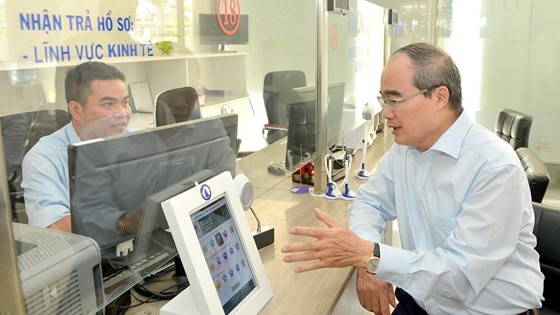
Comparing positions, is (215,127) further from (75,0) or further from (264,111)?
(264,111)

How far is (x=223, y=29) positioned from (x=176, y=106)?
569 millimetres

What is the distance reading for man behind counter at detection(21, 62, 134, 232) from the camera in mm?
1175

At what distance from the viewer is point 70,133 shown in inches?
49.9

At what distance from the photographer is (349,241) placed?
1.38 metres

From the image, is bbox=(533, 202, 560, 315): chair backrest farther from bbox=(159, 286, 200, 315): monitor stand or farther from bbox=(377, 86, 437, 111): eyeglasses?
bbox=(159, 286, 200, 315): monitor stand

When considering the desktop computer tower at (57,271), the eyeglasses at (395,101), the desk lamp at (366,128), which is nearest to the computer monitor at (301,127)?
the desk lamp at (366,128)

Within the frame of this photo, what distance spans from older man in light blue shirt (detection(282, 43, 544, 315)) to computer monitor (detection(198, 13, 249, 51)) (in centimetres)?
100

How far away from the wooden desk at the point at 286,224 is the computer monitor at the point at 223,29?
558mm

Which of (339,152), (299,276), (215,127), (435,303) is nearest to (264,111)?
(339,152)

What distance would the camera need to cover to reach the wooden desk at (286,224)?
1.37 meters

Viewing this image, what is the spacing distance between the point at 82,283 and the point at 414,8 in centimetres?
503

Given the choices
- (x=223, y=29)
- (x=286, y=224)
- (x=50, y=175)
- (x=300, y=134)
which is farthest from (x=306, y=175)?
(x=50, y=175)

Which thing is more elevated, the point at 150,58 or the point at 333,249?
the point at 150,58

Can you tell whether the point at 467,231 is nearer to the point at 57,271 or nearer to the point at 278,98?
the point at 57,271
